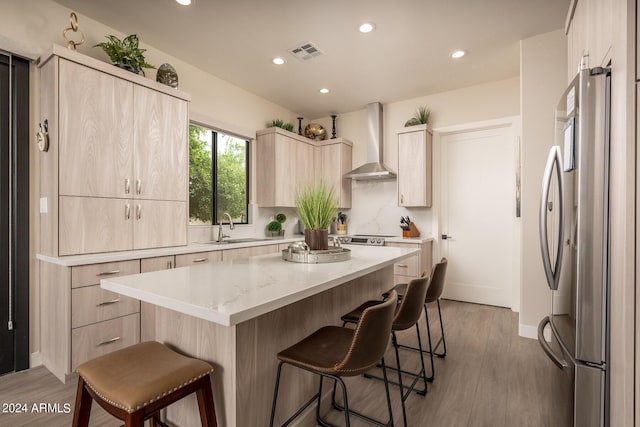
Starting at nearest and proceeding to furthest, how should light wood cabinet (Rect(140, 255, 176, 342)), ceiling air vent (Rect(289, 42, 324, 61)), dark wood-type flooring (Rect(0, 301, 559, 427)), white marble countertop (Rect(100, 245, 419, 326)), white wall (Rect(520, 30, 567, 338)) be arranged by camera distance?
white marble countertop (Rect(100, 245, 419, 326)) < dark wood-type flooring (Rect(0, 301, 559, 427)) < light wood cabinet (Rect(140, 255, 176, 342)) < white wall (Rect(520, 30, 567, 338)) < ceiling air vent (Rect(289, 42, 324, 61))

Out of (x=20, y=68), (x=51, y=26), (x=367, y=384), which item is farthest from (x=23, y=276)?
(x=367, y=384)

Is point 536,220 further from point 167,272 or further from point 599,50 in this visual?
point 167,272

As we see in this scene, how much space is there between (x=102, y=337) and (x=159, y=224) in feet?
3.21

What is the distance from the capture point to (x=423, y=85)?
412 centimetres

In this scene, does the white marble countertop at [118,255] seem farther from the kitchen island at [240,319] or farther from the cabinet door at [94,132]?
the kitchen island at [240,319]

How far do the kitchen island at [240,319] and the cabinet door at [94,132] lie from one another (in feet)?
4.46

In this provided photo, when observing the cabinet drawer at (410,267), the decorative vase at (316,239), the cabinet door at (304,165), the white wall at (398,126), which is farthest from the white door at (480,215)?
the decorative vase at (316,239)

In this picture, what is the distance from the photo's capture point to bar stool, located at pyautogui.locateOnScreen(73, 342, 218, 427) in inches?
40.5

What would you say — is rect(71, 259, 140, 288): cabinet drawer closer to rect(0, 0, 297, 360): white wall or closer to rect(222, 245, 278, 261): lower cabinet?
rect(0, 0, 297, 360): white wall

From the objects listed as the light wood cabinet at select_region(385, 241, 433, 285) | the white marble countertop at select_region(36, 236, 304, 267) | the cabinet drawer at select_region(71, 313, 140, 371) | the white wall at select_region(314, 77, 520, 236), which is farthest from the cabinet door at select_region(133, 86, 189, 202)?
the white wall at select_region(314, 77, 520, 236)

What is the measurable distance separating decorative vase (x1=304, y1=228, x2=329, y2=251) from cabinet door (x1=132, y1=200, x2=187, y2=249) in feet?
5.30

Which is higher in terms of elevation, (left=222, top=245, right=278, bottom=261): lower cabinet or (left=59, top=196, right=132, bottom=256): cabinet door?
(left=59, top=196, right=132, bottom=256): cabinet door

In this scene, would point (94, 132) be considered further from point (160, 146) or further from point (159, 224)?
point (159, 224)

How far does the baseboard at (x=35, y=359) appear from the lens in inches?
94.2
